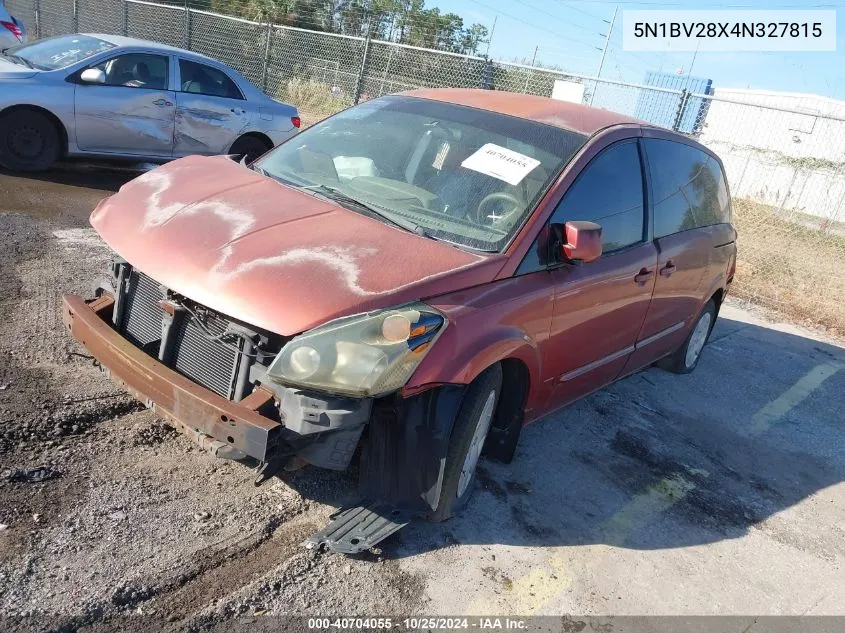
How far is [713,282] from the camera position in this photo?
543cm

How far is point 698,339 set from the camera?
5.88 metres

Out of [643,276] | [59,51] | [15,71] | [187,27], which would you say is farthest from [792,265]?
[187,27]

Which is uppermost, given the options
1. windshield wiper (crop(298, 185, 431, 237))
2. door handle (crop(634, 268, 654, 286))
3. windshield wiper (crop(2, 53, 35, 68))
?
windshield wiper (crop(298, 185, 431, 237))

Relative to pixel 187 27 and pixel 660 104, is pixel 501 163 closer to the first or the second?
pixel 660 104

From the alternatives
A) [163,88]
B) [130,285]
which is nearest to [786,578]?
[130,285]

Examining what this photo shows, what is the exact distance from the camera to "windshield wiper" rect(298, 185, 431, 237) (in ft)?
10.8

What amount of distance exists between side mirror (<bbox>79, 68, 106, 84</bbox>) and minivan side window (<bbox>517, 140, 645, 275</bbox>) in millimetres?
5890

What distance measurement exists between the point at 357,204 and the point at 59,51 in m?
6.43

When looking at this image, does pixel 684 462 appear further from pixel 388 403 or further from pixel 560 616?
pixel 388 403

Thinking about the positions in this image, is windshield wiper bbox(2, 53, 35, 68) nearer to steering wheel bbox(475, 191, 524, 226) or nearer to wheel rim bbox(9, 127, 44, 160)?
wheel rim bbox(9, 127, 44, 160)

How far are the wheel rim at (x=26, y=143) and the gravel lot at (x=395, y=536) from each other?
3.18 m

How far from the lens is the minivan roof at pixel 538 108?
12.9ft

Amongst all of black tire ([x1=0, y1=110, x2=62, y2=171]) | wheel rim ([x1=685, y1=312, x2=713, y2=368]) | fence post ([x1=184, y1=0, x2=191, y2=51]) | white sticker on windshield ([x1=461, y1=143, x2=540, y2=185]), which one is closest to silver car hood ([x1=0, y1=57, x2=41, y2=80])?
black tire ([x1=0, y1=110, x2=62, y2=171])

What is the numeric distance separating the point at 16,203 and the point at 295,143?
3862 mm
